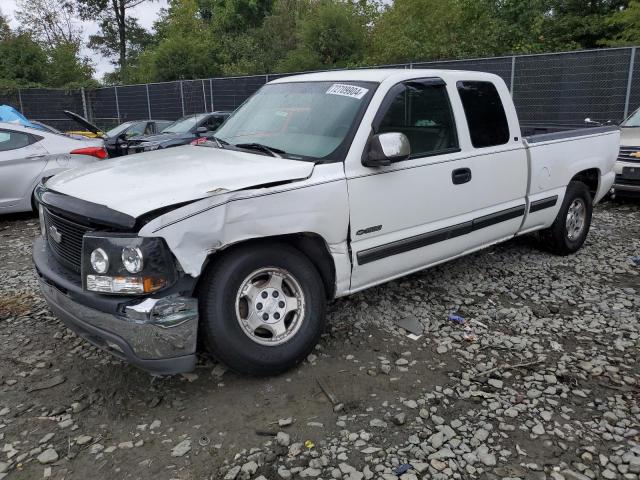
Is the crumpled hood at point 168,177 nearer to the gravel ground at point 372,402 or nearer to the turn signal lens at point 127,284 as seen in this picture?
the turn signal lens at point 127,284

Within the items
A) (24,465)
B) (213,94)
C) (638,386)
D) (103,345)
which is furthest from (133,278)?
(213,94)

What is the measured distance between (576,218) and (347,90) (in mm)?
3369

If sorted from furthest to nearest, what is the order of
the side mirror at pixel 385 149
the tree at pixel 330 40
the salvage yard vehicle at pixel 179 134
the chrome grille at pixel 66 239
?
the tree at pixel 330 40 < the salvage yard vehicle at pixel 179 134 < the side mirror at pixel 385 149 < the chrome grille at pixel 66 239

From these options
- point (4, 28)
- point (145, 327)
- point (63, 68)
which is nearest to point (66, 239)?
point (145, 327)

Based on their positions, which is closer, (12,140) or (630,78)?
(12,140)

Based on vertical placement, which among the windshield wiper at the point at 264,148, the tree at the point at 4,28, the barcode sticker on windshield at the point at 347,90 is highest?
the tree at the point at 4,28

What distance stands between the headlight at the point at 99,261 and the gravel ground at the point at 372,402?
88 centimetres

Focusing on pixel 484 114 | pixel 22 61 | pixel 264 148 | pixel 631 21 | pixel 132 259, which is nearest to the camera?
pixel 132 259

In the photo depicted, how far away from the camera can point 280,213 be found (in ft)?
10.6

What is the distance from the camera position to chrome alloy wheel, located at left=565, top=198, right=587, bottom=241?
581 centimetres

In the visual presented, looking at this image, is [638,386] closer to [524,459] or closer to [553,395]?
[553,395]

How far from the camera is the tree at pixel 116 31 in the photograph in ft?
129

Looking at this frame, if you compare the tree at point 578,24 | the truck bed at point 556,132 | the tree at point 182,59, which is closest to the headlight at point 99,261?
the truck bed at point 556,132

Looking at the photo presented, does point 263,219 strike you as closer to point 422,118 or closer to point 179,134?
point 422,118
